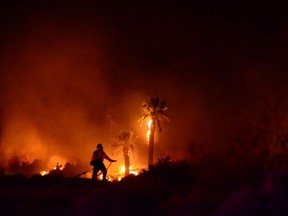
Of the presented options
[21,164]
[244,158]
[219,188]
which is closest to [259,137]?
[244,158]

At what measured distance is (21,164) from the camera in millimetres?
98188

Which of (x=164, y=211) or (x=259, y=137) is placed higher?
(x=259, y=137)

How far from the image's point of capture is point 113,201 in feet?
38.9

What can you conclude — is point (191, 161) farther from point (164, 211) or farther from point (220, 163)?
point (164, 211)

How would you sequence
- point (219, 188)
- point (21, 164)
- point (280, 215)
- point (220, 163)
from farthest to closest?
1. point (21, 164)
2. point (220, 163)
3. point (219, 188)
4. point (280, 215)

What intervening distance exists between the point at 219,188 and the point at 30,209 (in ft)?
17.7

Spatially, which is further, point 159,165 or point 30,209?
point 159,165

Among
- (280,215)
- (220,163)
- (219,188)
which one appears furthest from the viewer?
(220,163)

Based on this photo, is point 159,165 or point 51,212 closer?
point 51,212

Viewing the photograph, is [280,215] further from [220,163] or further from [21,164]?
[21,164]

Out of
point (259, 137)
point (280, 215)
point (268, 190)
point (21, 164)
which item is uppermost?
point (21, 164)

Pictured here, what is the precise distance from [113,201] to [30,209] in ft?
9.00

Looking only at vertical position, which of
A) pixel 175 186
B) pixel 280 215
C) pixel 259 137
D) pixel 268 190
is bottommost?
pixel 280 215

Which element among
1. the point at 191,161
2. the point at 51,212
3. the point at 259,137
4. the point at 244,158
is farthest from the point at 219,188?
the point at 51,212
